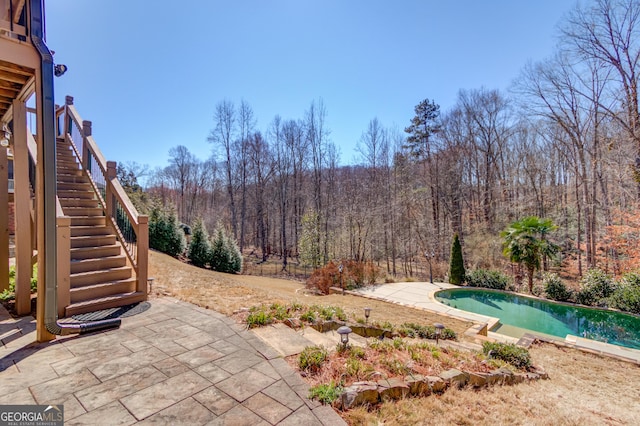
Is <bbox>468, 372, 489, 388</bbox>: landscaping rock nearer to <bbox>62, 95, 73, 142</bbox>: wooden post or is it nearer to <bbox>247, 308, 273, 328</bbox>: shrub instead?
<bbox>247, 308, 273, 328</bbox>: shrub

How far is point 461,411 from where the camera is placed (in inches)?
97.0

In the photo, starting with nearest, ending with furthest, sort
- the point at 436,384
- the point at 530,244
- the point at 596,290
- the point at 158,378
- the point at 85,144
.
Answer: the point at 158,378, the point at 436,384, the point at 85,144, the point at 596,290, the point at 530,244

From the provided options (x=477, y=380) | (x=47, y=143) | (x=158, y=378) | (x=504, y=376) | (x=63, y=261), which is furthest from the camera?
(x=63, y=261)

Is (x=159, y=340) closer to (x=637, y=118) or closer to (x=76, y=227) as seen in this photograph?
(x=76, y=227)

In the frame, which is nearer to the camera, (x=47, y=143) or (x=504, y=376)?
(x=47, y=143)

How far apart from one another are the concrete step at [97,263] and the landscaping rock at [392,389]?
452cm

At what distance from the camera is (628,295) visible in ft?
24.9

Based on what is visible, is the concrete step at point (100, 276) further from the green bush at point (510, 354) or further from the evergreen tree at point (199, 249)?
the evergreen tree at point (199, 249)

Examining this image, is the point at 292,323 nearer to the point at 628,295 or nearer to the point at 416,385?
the point at 416,385

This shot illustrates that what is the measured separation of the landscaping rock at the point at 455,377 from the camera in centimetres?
293

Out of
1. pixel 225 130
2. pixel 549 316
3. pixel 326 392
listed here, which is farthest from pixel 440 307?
pixel 225 130

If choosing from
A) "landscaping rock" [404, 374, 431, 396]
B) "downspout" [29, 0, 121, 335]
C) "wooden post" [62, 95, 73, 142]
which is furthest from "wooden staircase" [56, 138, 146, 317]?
"landscaping rock" [404, 374, 431, 396]

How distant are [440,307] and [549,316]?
3.29 metres

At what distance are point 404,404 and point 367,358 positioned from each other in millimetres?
717
